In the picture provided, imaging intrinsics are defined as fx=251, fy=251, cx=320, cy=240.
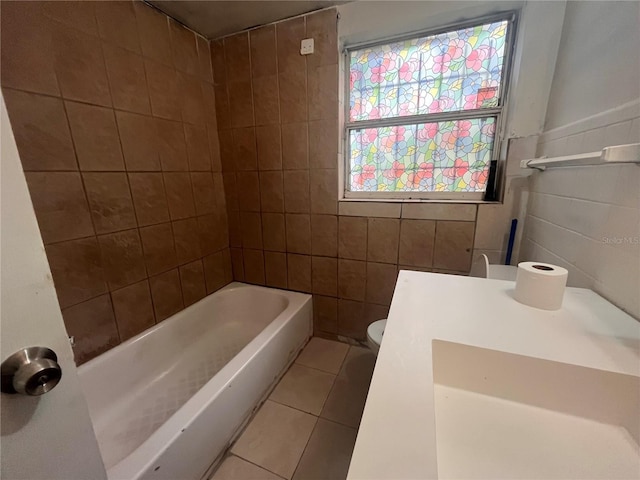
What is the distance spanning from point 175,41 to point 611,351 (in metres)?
2.23

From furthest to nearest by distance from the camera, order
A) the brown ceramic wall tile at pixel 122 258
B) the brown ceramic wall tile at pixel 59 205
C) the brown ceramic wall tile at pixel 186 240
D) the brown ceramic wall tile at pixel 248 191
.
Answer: the brown ceramic wall tile at pixel 248 191 → the brown ceramic wall tile at pixel 186 240 → the brown ceramic wall tile at pixel 122 258 → the brown ceramic wall tile at pixel 59 205

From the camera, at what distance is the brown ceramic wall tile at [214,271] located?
181 cm

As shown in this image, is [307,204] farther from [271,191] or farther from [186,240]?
[186,240]

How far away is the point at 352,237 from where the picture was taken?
1639 millimetres

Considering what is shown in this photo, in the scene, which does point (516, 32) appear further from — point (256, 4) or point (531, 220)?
point (256, 4)

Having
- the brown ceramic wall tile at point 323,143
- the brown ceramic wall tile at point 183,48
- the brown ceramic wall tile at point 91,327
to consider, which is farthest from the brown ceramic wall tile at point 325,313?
the brown ceramic wall tile at point 183,48

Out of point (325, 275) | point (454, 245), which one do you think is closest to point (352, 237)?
point (325, 275)

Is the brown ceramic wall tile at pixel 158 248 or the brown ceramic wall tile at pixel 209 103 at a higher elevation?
the brown ceramic wall tile at pixel 209 103

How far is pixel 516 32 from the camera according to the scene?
1224 millimetres

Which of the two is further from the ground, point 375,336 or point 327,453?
point 375,336

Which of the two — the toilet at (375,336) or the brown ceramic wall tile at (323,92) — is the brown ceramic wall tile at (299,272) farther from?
the brown ceramic wall tile at (323,92)

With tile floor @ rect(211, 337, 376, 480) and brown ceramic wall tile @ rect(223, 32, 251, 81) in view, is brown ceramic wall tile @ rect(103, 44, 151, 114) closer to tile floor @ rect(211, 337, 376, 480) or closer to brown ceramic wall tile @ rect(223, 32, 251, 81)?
brown ceramic wall tile @ rect(223, 32, 251, 81)

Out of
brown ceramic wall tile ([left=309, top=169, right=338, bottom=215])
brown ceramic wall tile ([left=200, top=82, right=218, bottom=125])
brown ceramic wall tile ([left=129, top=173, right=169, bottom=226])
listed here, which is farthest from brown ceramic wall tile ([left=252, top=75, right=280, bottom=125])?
brown ceramic wall tile ([left=129, top=173, right=169, bottom=226])

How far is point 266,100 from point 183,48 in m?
0.55
